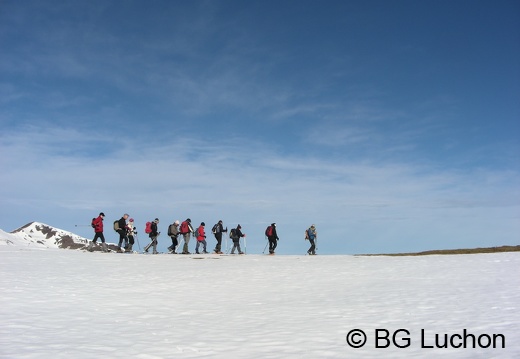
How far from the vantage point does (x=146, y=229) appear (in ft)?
96.5

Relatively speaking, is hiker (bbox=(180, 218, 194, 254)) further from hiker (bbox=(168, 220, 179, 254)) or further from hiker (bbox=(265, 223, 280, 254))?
hiker (bbox=(265, 223, 280, 254))

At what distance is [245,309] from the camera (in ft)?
36.3

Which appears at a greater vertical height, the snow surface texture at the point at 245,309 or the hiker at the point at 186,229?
the hiker at the point at 186,229

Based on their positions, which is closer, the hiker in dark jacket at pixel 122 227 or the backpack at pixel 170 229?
the hiker in dark jacket at pixel 122 227

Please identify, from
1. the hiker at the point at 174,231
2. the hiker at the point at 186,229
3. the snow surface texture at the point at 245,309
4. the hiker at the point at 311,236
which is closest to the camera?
the snow surface texture at the point at 245,309

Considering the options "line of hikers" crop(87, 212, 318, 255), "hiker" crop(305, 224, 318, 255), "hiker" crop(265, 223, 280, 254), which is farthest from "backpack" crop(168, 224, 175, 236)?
"hiker" crop(305, 224, 318, 255)

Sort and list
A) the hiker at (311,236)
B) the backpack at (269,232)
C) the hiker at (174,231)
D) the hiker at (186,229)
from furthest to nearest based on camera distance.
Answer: the hiker at (311,236) → the backpack at (269,232) → the hiker at (174,231) → the hiker at (186,229)

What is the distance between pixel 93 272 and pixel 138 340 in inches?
412

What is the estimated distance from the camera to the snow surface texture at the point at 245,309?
7.30 meters

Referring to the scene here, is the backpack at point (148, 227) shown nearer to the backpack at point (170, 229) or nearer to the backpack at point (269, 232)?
the backpack at point (170, 229)

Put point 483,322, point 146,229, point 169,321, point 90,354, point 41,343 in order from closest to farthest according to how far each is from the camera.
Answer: point 90,354
point 41,343
point 483,322
point 169,321
point 146,229

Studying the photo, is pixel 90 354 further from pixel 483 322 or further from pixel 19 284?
pixel 19 284

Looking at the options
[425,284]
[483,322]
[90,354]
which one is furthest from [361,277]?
[90,354]

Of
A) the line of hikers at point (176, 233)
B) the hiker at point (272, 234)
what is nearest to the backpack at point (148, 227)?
the line of hikers at point (176, 233)
